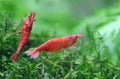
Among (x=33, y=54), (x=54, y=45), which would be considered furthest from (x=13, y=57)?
(x=54, y=45)

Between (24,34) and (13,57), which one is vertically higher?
(24,34)

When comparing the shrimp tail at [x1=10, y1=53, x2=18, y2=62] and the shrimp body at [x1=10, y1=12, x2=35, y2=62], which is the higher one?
the shrimp body at [x1=10, y1=12, x2=35, y2=62]

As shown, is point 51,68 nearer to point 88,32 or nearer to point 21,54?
point 21,54

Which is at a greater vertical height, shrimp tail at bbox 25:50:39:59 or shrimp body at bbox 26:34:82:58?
shrimp body at bbox 26:34:82:58

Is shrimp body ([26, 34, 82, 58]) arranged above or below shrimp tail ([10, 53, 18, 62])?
above

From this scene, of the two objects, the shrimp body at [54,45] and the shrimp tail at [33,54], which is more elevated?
the shrimp body at [54,45]

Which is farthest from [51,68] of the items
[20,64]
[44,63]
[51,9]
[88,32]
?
[51,9]

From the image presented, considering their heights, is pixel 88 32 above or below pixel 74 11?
below

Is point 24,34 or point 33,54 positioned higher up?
point 24,34

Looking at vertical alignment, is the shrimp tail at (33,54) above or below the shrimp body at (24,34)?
below

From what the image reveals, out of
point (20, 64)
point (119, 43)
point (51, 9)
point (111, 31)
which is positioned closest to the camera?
point (20, 64)

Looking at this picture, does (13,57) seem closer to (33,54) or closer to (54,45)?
(33,54)
